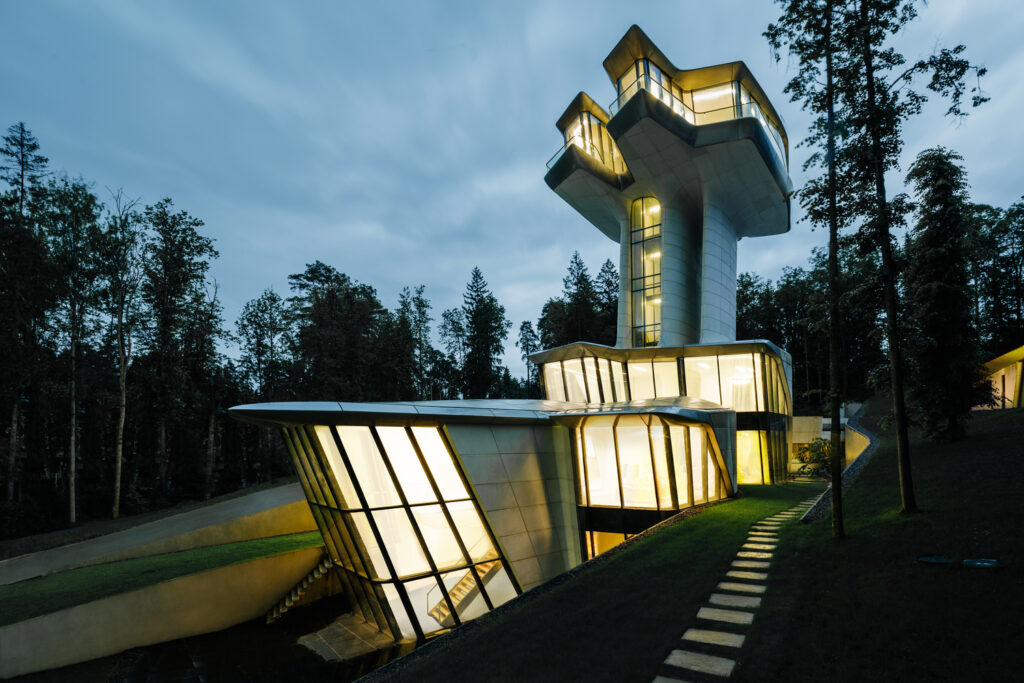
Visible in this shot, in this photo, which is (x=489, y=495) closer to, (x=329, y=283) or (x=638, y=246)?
(x=638, y=246)

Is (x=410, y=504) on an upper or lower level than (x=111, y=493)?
upper

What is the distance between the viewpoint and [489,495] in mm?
12609

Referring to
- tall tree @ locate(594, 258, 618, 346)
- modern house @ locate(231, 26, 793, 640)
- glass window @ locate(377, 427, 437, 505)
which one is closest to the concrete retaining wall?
modern house @ locate(231, 26, 793, 640)

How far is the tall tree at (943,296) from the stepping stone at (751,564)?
35.3ft

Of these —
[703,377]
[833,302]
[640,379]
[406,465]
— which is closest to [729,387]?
[703,377]

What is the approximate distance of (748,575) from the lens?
315 inches

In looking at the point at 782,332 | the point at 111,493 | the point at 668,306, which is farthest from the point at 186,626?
the point at 782,332

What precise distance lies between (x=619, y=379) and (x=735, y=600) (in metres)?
19.7

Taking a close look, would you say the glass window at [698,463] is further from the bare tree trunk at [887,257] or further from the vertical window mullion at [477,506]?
the vertical window mullion at [477,506]

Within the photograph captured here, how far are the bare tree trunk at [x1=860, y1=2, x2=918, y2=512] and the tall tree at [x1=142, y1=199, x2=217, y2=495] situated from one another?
33.2 m

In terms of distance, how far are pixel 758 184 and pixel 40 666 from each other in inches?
1472

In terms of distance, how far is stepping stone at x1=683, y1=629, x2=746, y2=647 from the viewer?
575cm

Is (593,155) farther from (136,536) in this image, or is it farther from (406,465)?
(136,536)

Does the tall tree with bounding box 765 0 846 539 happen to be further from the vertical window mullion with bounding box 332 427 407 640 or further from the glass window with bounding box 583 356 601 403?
the glass window with bounding box 583 356 601 403
